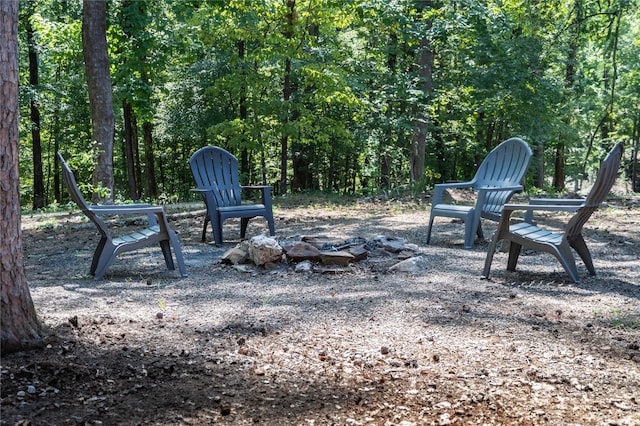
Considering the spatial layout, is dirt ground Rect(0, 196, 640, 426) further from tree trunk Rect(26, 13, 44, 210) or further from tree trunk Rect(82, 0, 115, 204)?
tree trunk Rect(26, 13, 44, 210)

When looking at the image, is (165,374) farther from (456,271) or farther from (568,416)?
(456,271)

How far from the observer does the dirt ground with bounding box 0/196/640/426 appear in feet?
6.30

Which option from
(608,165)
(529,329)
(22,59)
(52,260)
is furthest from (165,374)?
(22,59)

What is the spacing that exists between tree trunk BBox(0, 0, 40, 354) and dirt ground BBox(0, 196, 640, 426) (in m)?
0.14

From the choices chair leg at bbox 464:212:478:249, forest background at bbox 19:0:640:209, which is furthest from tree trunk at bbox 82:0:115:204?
chair leg at bbox 464:212:478:249

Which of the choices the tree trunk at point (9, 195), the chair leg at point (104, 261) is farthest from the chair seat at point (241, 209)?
the tree trunk at point (9, 195)

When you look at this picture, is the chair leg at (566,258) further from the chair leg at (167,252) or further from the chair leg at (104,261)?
the chair leg at (104,261)

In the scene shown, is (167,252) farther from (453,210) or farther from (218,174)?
(453,210)

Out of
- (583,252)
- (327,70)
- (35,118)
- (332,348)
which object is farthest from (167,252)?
(35,118)

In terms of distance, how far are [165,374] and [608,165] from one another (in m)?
3.10

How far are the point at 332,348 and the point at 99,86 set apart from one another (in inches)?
276

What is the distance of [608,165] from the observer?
373 cm

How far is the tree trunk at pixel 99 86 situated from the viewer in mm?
7953

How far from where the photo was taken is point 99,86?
8.25m
